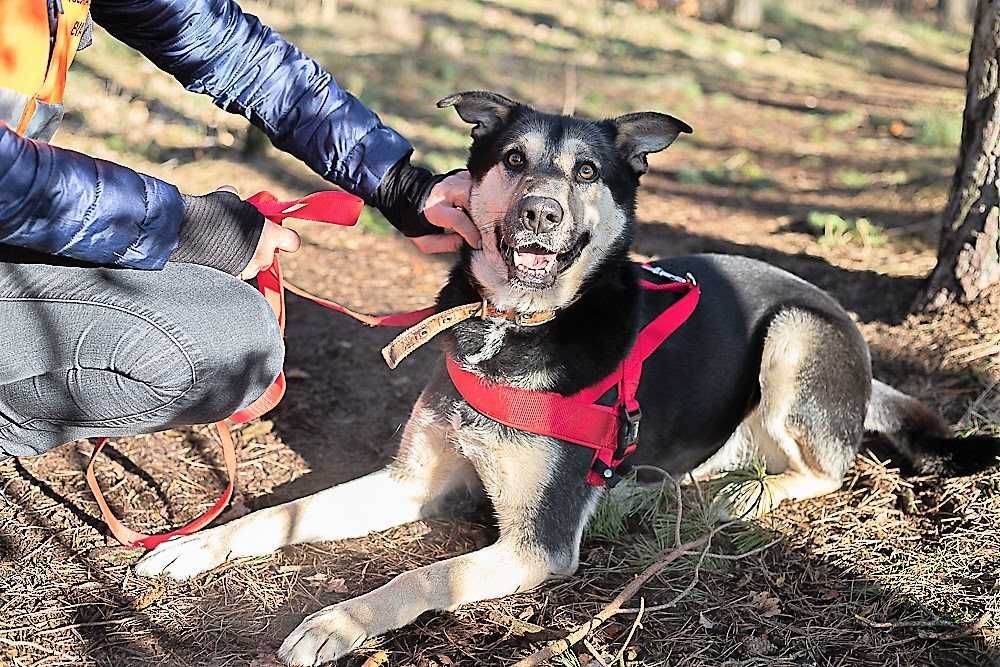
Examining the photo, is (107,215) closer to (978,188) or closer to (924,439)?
(924,439)

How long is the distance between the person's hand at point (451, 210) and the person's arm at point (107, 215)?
652 millimetres

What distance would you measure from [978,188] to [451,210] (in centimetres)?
281

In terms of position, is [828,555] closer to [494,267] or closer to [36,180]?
[494,267]

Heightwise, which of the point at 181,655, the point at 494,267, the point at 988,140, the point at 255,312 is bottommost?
the point at 181,655

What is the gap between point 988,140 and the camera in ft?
15.1

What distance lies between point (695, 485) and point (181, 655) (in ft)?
6.59

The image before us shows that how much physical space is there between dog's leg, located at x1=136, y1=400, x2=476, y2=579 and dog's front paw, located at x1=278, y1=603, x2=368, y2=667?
50 centimetres

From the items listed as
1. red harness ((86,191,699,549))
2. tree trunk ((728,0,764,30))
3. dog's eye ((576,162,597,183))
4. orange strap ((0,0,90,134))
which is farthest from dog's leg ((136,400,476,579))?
tree trunk ((728,0,764,30))

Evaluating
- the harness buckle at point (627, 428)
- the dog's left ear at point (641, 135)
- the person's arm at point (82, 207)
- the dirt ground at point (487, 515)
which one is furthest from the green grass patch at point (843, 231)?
the person's arm at point (82, 207)

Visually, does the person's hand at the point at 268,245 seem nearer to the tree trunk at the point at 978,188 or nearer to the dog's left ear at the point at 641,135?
A: the dog's left ear at the point at 641,135

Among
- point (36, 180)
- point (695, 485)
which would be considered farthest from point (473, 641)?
point (36, 180)

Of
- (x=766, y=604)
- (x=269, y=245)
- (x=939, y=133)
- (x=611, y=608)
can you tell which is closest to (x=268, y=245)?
(x=269, y=245)

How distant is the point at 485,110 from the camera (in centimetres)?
351

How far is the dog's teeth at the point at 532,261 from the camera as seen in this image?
10.5 ft
